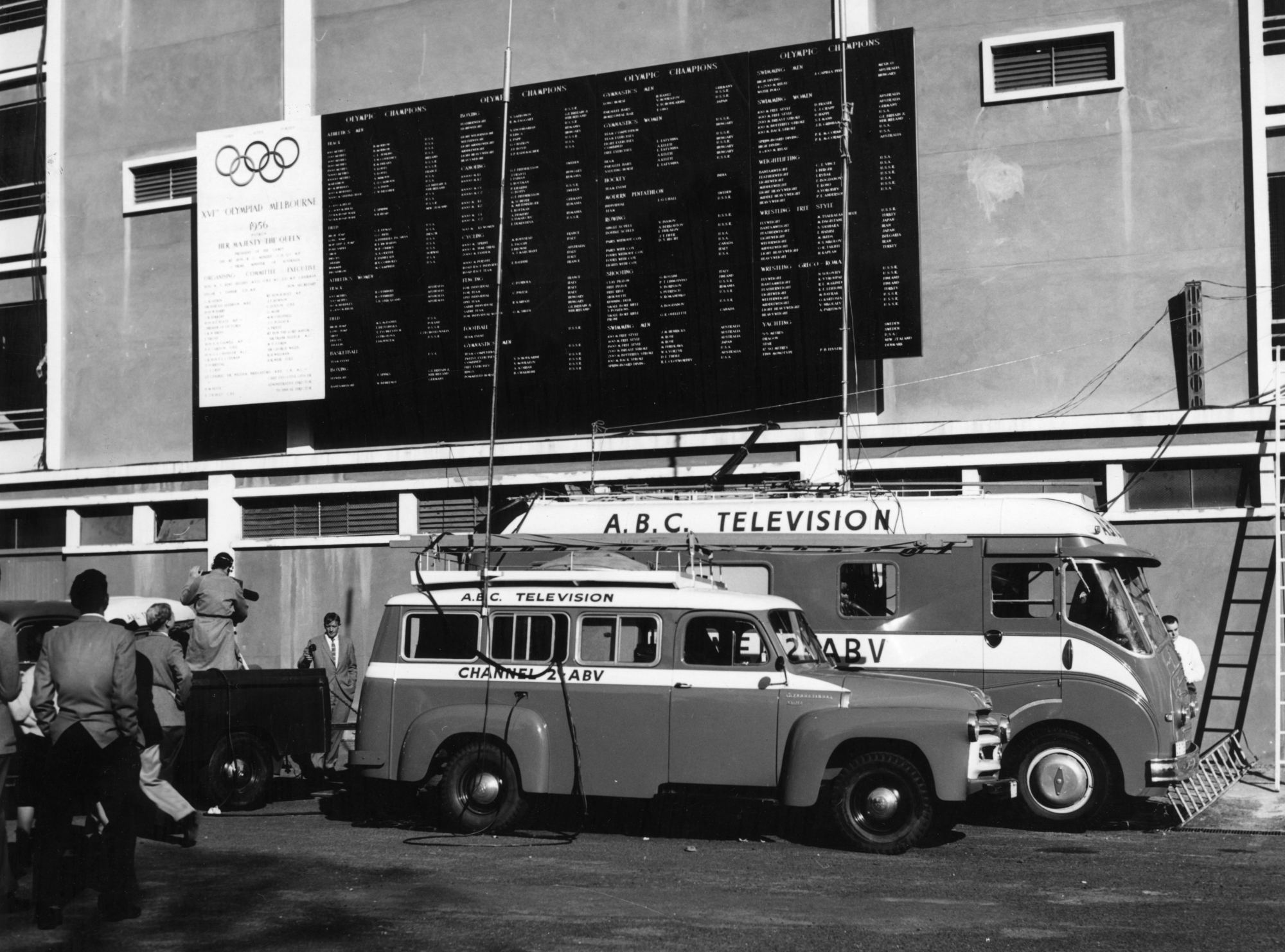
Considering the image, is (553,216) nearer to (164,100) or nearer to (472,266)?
(472,266)

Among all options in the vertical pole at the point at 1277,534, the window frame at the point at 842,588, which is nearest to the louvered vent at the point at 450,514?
the window frame at the point at 842,588

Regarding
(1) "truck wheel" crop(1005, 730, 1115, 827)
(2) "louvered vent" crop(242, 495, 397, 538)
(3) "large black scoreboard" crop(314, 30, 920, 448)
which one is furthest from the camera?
(2) "louvered vent" crop(242, 495, 397, 538)

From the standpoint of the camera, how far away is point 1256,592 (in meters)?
17.7

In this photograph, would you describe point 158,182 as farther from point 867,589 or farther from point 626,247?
point 867,589

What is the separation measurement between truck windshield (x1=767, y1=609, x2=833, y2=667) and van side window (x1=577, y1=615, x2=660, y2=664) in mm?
984

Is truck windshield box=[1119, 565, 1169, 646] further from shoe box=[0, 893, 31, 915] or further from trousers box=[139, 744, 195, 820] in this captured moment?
shoe box=[0, 893, 31, 915]

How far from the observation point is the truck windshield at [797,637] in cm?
1260

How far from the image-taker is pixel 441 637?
13195 millimetres

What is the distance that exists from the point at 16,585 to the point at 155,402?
3.78 m

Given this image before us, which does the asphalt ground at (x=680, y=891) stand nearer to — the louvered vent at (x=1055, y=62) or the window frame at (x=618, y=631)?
the window frame at (x=618, y=631)

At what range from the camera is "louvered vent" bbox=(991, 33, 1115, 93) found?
1900 cm

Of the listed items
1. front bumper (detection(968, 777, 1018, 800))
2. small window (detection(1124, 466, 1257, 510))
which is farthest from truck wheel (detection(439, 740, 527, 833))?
small window (detection(1124, 466, 1257, 510))

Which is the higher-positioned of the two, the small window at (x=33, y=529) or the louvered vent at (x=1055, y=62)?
the louvered vent at (x=1055, y=62)

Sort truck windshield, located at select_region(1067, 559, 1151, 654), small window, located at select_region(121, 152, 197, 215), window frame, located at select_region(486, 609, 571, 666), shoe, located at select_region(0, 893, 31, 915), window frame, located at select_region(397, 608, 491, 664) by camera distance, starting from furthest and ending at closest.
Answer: small window, located at select_region(121, 152, 197, 215) < truck windshield, located at select_region(1067, 559, 1151, 654) < window frame, located at select_region(397, 608, 491, 664) < window frame, located at select_region(486, 609, 571, 666) < shoe, located at select_region(0, 893, 31, 915)
